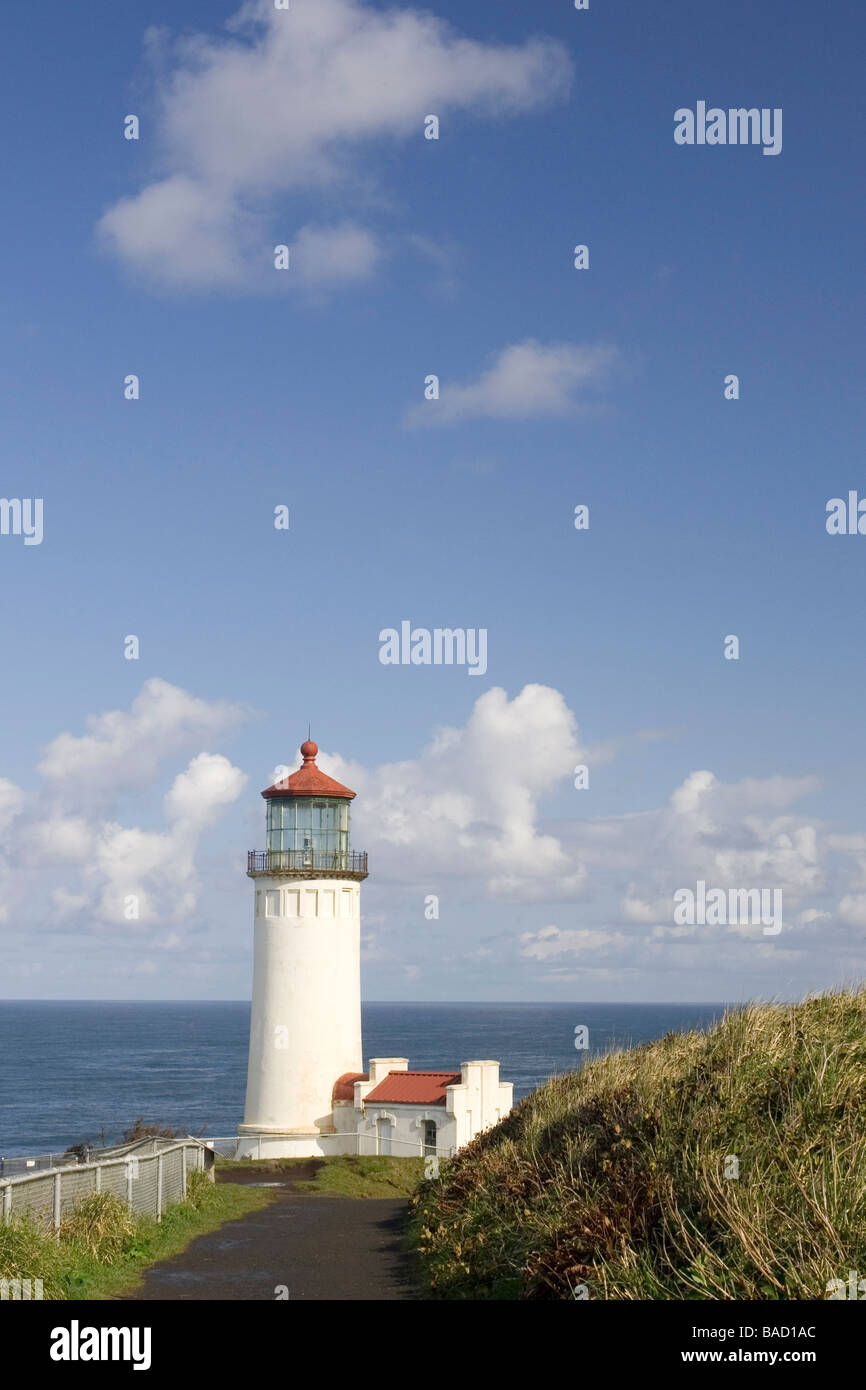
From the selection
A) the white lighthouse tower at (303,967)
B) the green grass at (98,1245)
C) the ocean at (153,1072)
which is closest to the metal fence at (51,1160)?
the green grass at (98,1245)

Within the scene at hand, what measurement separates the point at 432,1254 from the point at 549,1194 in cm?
266

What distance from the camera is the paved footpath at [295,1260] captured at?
575 inches

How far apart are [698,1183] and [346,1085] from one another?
2522 cm

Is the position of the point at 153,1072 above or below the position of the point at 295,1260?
below

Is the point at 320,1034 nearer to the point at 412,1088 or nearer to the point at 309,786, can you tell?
the point at 412,1088

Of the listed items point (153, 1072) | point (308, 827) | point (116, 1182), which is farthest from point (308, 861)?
point (153, 1072)

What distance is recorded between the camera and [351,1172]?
31453 millimetres

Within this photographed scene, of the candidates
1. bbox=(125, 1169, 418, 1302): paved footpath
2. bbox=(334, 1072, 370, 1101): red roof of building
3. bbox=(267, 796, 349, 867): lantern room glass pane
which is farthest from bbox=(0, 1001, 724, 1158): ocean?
bbox=(267, 796, 349, 867): lantern room glass pane

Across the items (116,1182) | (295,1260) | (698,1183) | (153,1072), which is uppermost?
(698,1183)

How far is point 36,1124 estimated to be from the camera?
77.2m

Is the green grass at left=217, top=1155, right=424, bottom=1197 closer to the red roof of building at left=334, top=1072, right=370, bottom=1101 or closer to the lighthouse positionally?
the lighthouse

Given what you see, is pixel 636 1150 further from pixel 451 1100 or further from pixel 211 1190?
pixel 451 1100

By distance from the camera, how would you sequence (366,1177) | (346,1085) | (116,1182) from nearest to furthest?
1. (116,1182)
2. (366,1177)
3. (346,1085)
